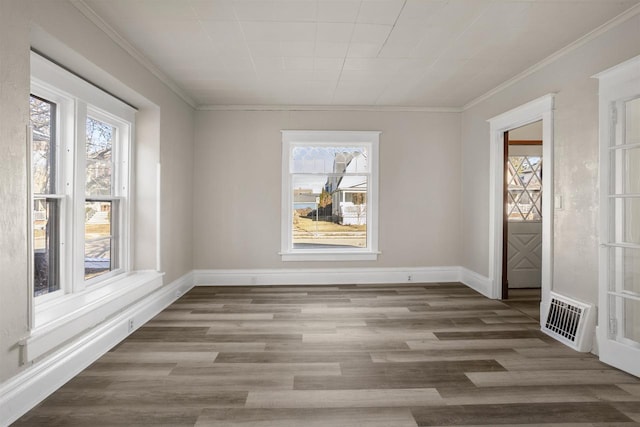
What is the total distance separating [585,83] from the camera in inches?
125

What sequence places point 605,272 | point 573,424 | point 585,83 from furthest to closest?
point 585,83, point 605,272, point 573,424

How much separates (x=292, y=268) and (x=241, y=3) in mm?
3727

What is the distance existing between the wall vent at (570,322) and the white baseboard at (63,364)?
12.9 ft

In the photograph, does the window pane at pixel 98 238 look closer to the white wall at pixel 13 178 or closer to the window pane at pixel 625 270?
the white wall at pixel 13 178

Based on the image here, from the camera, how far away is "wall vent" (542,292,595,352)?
3061mm

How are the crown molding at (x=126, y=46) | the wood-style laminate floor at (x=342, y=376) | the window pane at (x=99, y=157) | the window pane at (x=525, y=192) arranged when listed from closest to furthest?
the wood-style laminate floor at (x=342, y=376) → the crown molding at (x=126, y=46) → the window pane at (x=99, y=157) → the window pane at (x=525, y=192)

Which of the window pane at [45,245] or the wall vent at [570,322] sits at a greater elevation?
the window pane at [45,245]

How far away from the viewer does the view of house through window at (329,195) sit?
5586mm

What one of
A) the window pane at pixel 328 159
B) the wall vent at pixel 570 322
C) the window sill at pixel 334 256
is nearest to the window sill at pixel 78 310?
the window sill at pixel 334 256

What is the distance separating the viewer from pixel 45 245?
2.81 metres

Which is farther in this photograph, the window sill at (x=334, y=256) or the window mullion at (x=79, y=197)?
the window sill at (x=334, y=256)

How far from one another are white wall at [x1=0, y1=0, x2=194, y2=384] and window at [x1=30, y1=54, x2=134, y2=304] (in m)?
0.20

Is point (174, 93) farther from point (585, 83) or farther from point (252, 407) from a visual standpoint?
point (585, 83)

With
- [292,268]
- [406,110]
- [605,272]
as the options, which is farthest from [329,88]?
[605,272]
